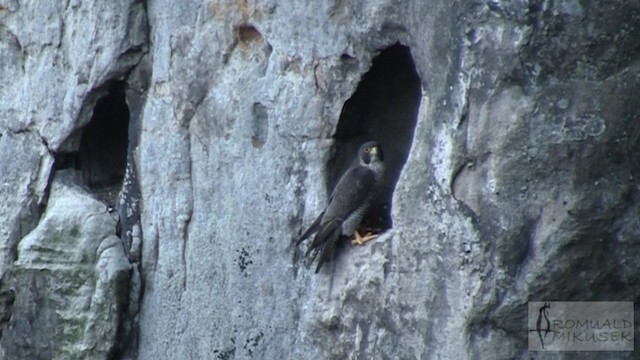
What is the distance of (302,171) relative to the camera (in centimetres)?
845

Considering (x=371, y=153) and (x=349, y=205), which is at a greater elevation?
(x=371, y=153)

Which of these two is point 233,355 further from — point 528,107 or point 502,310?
point 528,107

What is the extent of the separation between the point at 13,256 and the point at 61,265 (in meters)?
0.63

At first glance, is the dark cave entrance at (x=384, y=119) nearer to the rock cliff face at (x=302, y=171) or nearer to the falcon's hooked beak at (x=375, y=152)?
the rock cliff face at (x=302, y=171)

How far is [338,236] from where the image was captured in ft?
27.0

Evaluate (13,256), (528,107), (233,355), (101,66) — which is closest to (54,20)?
(101,66)

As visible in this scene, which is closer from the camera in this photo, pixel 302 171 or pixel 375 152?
pixel 375 152

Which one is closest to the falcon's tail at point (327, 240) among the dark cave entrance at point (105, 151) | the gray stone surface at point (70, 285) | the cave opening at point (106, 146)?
the gray stone surface at point (70, 285)

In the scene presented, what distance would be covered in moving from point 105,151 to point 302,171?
95.4 inches

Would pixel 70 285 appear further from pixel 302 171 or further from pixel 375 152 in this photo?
pixel 375 152

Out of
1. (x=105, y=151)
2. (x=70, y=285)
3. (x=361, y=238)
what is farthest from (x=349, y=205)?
(x=105, y=151)

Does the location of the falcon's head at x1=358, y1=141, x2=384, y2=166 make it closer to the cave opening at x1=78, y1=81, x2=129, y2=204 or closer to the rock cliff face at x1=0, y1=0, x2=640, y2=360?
the rock cliff face at x1=0, y1=0, x2=640, y2=360

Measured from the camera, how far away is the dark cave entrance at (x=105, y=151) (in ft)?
33.4

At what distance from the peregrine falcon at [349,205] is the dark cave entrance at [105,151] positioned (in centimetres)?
233
